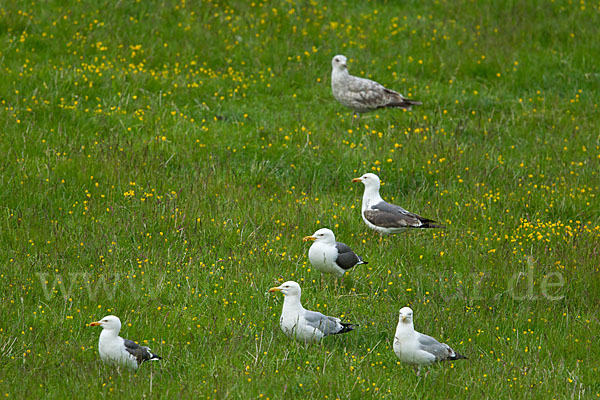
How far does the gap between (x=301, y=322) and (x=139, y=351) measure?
1.47 metres

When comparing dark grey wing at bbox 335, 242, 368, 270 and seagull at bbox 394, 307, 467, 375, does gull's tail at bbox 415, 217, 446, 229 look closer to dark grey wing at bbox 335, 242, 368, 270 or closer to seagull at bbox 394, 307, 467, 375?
dark grey wing at bbox 335, 242, 368, 270

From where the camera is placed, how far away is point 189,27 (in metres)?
14.5

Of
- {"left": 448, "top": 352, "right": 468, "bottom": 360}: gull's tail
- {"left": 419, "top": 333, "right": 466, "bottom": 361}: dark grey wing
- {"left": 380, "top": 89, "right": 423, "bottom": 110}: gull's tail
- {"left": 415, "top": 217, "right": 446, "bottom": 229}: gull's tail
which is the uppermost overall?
{"left": 380, "top": 89, "right": 423, "bottom": 110}: gull's tail

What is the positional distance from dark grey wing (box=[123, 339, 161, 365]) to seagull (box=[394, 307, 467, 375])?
6.76 feet

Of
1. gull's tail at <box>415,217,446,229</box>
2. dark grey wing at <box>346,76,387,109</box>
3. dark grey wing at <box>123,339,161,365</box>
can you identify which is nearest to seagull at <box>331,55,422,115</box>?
dark grey wing at <box>346,76,387,109</box>

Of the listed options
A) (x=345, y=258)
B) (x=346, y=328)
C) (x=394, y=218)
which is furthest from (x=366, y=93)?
(x=346, y=328)

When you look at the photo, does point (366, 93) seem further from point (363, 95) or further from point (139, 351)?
point (139, 351)

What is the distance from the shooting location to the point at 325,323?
7.15m

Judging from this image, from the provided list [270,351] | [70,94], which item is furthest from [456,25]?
[270,351]

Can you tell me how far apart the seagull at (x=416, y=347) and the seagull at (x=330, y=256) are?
4.64ft

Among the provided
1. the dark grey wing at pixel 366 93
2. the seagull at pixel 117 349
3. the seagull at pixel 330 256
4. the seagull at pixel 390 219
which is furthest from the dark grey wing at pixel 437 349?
the dark grey wing at pixel 366 93

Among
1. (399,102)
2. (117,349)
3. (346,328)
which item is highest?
(399,102)

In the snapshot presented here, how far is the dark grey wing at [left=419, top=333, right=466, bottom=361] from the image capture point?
6789 millimetres

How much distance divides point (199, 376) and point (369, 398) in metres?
1.41
